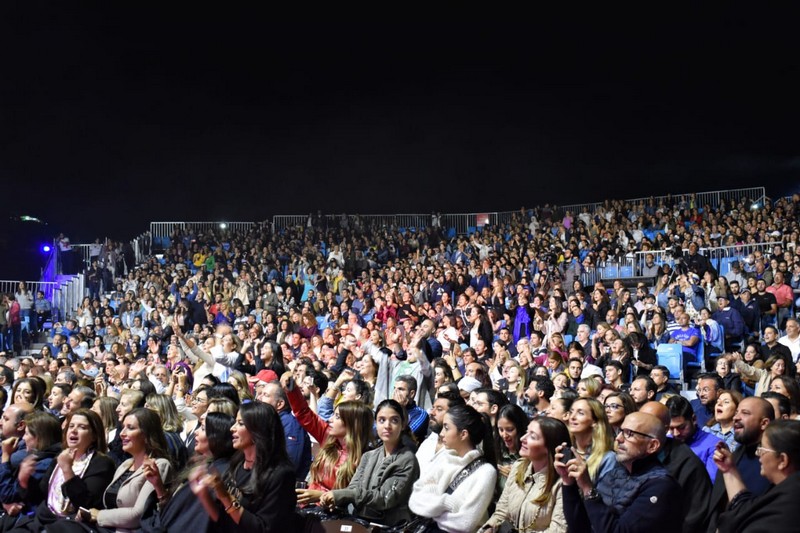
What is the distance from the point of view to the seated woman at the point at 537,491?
416 cm

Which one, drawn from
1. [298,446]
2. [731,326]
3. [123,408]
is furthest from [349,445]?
[731,326]

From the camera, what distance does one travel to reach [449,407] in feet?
17.5

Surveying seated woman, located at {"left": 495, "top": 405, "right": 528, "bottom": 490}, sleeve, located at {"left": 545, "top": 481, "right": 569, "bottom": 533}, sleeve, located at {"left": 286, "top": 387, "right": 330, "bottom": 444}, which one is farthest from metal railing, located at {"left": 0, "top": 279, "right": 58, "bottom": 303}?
sleeve, located at {"left": 545, "top": 481, "right": 569, "bottom": 533}

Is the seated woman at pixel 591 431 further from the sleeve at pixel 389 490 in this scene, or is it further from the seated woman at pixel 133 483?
the seated woman at pixel 133 483

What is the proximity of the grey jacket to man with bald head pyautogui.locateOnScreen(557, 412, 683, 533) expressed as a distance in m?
1.14

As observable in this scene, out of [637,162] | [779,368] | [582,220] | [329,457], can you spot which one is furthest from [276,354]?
[637,162]

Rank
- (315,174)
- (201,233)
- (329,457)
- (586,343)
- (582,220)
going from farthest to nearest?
(315,174) < (201,233) < (582,220) < (586,343) < (329,457)

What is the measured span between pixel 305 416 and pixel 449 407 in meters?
0.98

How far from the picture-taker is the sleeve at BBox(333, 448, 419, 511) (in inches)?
181

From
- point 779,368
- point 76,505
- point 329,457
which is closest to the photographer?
point 76,505

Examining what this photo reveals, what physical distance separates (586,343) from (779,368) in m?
3.28

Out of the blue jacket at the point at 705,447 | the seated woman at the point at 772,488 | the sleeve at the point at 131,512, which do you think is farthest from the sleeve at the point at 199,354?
the seated woman at the point at 772,488

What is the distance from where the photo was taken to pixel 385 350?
873 centimetres

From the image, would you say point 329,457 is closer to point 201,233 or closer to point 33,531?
point 33,531
